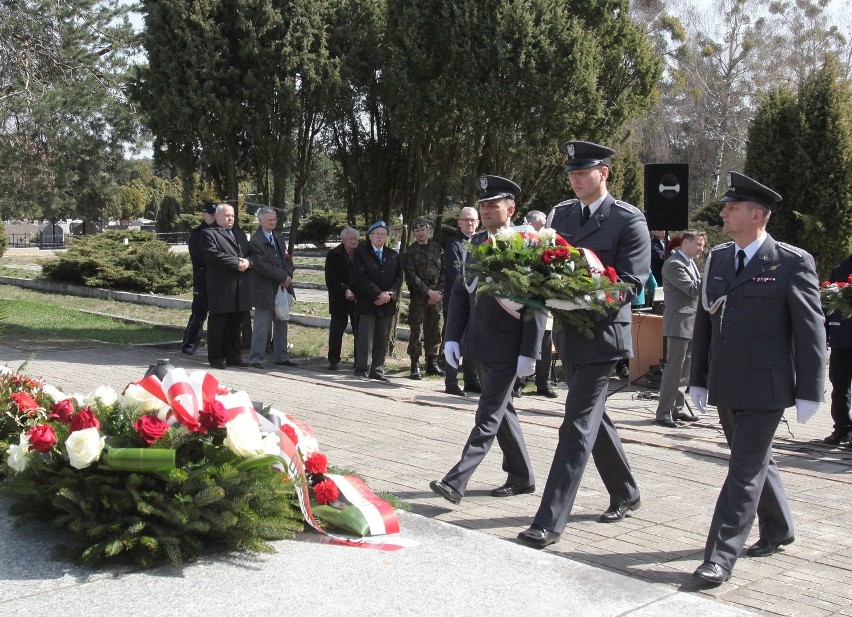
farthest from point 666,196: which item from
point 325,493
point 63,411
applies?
point 63,411

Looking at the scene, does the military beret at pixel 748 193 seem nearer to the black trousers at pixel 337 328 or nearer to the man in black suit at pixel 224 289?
the black trousers at pixel 337 328

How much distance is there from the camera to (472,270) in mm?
5957

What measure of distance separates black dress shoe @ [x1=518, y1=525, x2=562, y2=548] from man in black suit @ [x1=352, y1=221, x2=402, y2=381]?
6.69 meters

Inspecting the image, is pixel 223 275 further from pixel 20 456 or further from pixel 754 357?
pixel 754 357

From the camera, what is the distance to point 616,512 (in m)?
6.19

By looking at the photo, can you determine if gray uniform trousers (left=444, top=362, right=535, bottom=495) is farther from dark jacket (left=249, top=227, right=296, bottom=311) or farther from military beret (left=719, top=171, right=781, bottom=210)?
dark jacket (left=249, top=227, right=296, bottom=311)

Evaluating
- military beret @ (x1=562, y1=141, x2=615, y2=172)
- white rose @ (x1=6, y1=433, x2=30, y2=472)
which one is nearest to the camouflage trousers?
military beret @ (x1=562, y1=141, x2=615, y2=172)

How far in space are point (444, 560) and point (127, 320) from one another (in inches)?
537

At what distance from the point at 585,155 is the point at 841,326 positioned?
470 cm

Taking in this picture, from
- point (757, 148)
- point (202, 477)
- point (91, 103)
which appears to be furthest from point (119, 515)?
point (757, 148)

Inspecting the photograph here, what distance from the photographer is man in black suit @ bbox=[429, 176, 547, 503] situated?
20.4 ft

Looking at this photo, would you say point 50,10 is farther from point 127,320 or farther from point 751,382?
point 751,382

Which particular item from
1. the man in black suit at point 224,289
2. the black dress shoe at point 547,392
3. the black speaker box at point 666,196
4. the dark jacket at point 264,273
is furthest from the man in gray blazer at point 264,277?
the black speaker box at point 666,196

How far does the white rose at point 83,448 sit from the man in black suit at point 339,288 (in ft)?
26.8
